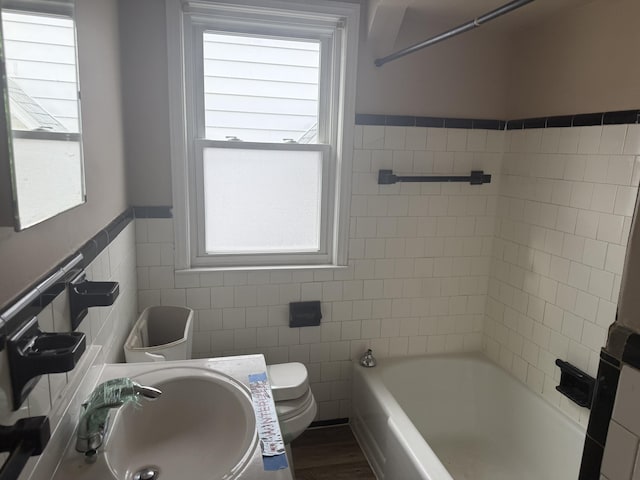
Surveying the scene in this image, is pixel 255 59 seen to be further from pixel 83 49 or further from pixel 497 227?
pixel 497 227

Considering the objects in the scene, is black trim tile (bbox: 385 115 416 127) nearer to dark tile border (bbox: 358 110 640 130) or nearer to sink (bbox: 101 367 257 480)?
dark tile border (bbox: 358 110 640 130)

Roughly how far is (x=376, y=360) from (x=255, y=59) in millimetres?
1713

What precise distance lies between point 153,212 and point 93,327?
3.01ft

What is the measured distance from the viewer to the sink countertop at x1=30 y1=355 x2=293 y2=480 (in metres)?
1.01

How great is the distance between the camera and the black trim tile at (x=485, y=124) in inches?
96.3

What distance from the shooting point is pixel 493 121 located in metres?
2.47

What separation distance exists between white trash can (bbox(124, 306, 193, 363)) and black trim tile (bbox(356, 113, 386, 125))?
124 cm

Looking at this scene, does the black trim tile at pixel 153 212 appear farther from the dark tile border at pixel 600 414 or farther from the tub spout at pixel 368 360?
the dark tile border at pixel 600 414

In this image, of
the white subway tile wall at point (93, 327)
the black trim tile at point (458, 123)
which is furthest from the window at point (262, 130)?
the black trim tile at point (458, 123)

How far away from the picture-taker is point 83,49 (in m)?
1.32

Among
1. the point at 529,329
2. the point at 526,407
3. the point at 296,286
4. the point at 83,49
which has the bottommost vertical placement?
the point at 526,407

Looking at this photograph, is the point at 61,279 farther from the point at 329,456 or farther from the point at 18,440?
the point at 329,456

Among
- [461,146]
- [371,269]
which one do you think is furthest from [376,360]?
[461,146]

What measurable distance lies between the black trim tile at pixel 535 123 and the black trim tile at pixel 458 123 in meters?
0.27
